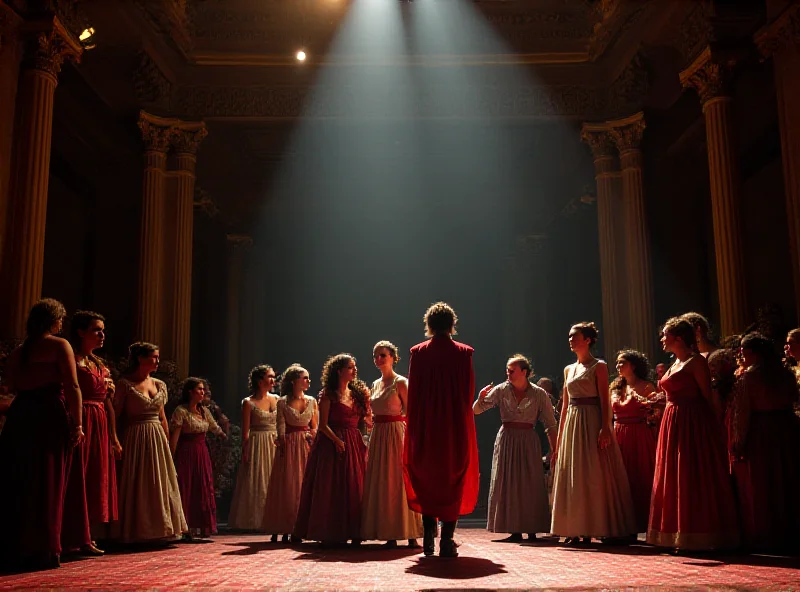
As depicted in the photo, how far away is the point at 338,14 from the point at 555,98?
11.2ft

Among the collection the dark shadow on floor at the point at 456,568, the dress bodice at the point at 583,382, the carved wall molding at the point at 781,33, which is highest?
the carved wall molding at the point at 781,33

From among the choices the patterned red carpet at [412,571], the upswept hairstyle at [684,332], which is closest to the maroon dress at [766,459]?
the patterned red carpet at [412,571]

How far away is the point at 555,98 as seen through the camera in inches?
457

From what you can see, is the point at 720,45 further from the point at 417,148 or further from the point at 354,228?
the point at 354,228

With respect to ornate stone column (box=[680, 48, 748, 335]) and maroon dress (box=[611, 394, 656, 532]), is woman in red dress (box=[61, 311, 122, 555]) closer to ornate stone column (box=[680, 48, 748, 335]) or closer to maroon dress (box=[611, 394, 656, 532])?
maroon dress (box=[611, 394, 656, 532])

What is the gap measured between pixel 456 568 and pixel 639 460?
8.79 ft

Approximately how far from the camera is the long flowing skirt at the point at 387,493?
225 inches

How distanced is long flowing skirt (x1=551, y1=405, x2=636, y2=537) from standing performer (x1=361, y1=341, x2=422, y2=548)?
1168 mm

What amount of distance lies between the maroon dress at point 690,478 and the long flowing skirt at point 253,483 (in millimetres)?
4032

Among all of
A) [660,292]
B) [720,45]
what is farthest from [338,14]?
[660,292]

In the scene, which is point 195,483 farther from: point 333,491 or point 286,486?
point 333,491

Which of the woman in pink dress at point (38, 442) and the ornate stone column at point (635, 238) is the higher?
the ornate stone column at point (635, 238)

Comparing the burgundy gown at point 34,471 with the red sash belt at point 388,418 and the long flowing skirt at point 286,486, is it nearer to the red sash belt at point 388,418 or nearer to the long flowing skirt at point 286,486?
the red sash belt at point 388,418

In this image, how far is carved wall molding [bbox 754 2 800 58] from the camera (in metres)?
7.38
